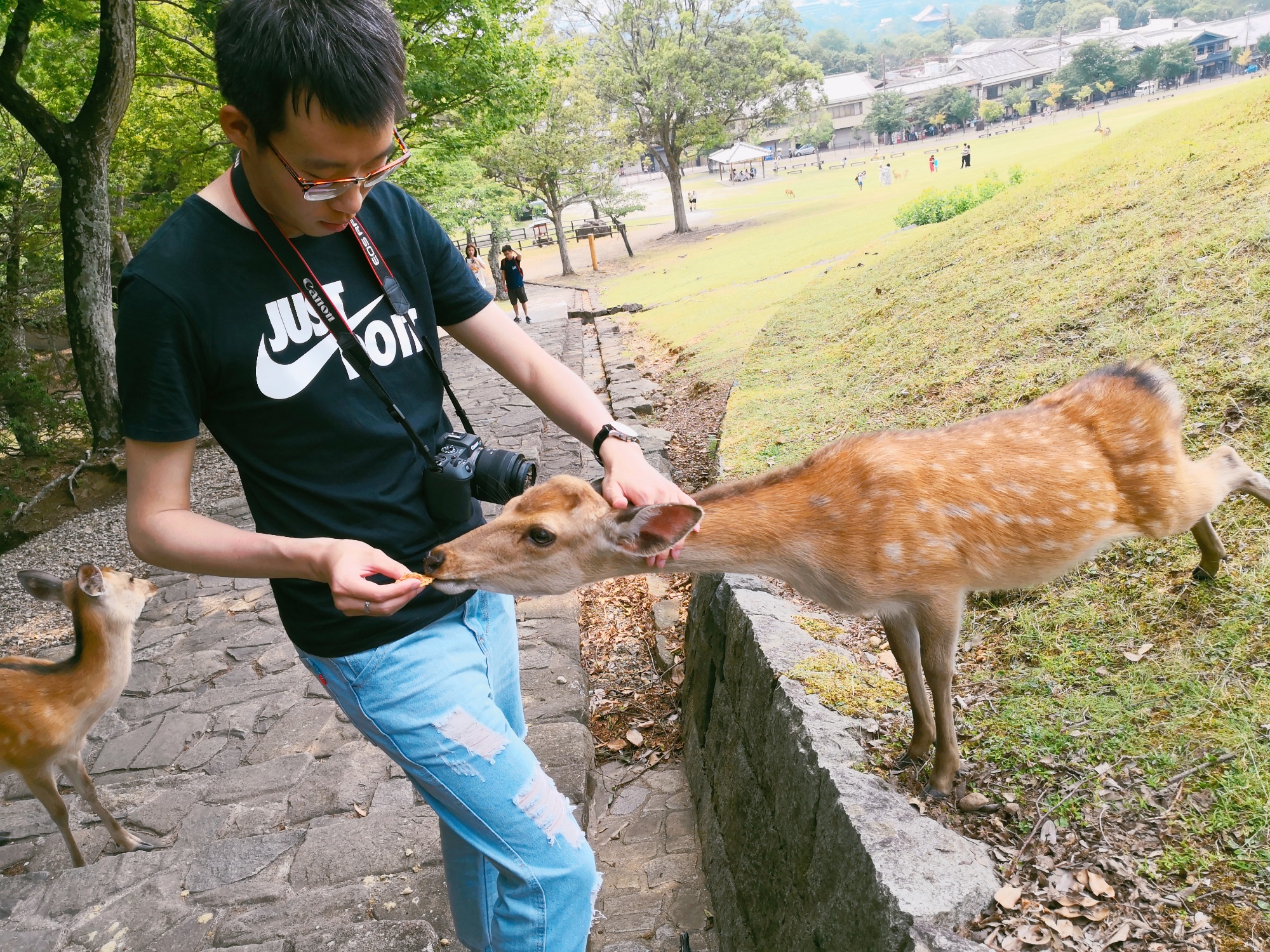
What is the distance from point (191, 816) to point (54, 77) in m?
11.4

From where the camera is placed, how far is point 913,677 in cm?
296

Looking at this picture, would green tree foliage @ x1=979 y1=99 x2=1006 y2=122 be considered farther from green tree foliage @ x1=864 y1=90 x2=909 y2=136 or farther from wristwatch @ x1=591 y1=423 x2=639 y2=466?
wristwatch @ x1=591 y1=423 x2=639 y2=466

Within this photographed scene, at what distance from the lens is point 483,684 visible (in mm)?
2135

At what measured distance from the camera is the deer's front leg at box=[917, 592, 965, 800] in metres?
2.82

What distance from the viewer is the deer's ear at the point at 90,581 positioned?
442 cm

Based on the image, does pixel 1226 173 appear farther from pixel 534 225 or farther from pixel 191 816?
pixel 534 225

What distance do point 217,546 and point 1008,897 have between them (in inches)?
80.3

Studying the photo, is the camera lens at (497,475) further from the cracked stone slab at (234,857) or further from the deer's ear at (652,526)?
the cracked stone slab at (234,857)

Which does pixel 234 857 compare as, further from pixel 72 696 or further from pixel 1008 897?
pixel 1008 897

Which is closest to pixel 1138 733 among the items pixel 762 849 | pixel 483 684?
pixel 762 849

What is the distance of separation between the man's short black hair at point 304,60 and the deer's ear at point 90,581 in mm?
3439

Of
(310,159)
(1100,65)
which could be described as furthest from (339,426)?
(1100,65)

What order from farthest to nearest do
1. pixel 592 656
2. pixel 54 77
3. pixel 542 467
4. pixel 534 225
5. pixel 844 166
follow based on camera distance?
pixel 844 166 → pixel 534 225 → pixel 54 77 → pixel 542 467 → pixel 592 656

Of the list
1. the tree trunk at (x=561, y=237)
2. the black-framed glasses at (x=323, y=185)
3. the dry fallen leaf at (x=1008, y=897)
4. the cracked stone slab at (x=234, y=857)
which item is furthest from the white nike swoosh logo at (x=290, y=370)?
the tree trunk at (x=561, y=237)
